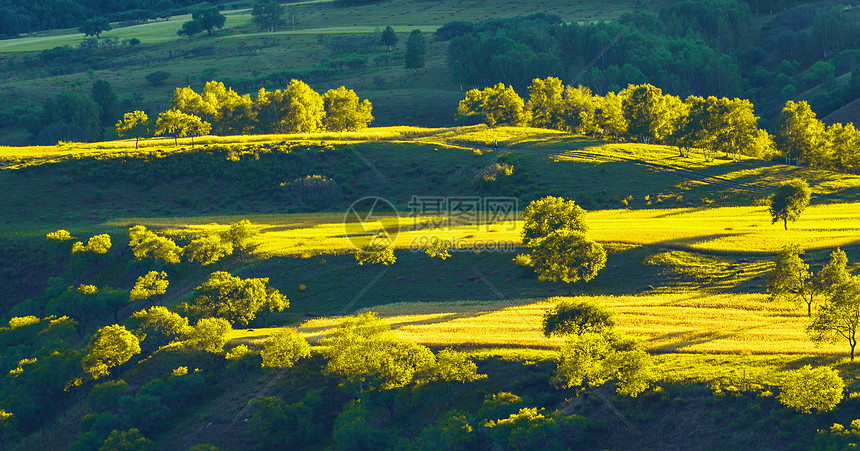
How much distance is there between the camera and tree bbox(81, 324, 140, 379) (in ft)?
204

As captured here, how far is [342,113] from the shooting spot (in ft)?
519

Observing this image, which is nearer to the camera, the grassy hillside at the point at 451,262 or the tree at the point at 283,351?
the grassy hillside at the point at 451,262

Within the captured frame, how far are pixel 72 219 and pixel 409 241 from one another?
55.6 meters

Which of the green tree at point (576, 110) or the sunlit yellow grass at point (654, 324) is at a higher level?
the green tree at point (576, 110)

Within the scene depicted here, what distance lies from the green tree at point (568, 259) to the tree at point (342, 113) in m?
94.9

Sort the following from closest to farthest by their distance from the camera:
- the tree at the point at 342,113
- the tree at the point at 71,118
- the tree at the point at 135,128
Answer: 1. the tree at the point at 135,128
2. the tree at the point at 342,113
3. the tree at the point at 71,118

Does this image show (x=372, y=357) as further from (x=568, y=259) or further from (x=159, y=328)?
(x=568, y=259)

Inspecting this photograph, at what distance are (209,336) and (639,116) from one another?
319ft

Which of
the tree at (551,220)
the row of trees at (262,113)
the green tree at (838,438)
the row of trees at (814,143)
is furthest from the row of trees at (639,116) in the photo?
the green tree at (838,438)

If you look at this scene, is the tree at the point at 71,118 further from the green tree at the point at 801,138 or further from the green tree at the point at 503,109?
the green tree at the point at 801,138

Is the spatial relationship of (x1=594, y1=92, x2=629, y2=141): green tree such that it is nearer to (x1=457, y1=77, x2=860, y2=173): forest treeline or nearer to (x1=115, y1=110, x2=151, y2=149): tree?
(x1=457, y1=77, x2=860, y2=173): forest treeline

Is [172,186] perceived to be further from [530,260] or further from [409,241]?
[530,260]

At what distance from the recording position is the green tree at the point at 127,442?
51.2 m

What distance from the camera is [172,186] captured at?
4756 inches
